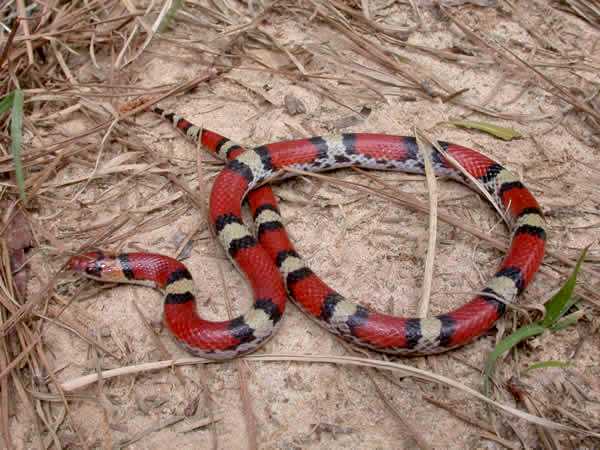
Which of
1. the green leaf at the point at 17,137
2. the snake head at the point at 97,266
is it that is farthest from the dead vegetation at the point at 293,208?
the snake head at the point at 97,266

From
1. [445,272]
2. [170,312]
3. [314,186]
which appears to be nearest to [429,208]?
[445,272]

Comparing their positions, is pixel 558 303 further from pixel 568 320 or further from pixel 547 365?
pixel 547 365

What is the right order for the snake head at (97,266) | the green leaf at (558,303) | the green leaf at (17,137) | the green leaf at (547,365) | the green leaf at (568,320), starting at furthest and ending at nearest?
the snake head at (97,266) < the green leaf at (17,137) < the green leaf at (568,320) < the green leaf at (558,303) < the green leaf at (547,365)

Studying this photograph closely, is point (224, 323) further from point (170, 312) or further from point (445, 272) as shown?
point (445, 272)

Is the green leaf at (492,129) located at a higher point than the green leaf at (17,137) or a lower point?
higher

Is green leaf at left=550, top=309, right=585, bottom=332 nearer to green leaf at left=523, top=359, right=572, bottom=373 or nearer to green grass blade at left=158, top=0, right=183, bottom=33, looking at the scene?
green leaf at left=523, top=359, right=572, bottom=373

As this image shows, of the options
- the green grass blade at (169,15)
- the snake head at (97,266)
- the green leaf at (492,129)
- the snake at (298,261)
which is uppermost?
the green leaf at (492,129)

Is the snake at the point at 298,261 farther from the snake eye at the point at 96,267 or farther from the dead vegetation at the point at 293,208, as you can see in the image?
the dead vegetation at the point at 293,208
